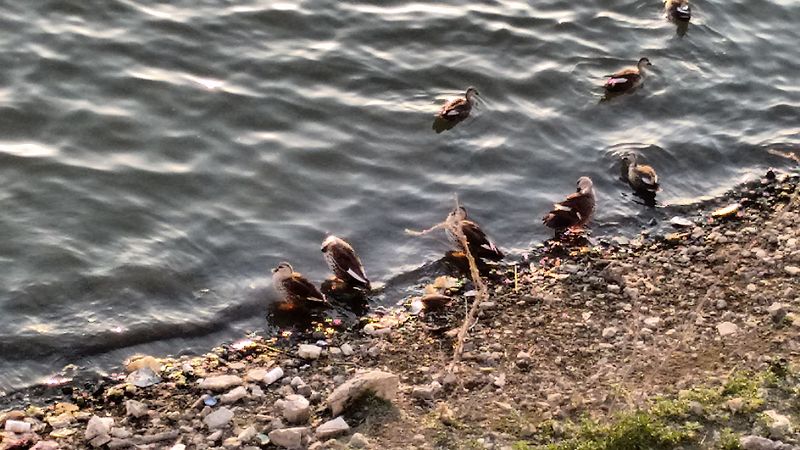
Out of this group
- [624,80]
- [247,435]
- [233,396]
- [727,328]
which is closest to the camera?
[247,435]

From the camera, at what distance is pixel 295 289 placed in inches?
314

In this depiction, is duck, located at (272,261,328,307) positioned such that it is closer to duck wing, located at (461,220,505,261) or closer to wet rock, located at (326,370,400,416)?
duck wing, located at (461,220,505,261)

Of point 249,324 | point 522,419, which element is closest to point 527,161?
point 249,324

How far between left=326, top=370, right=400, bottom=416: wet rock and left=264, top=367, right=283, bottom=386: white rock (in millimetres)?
677

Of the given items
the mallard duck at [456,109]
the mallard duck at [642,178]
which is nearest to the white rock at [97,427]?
the mallard duck at [456,109]

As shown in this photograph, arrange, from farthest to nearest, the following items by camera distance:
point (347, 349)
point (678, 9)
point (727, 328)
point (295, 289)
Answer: point (678, 9), point (295, 289), point (347, 349), point (727, 328)

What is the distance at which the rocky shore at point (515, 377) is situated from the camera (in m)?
5.84

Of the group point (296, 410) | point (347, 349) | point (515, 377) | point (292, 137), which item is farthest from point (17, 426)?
point (292, 137)

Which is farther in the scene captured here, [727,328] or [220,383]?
[727,328]

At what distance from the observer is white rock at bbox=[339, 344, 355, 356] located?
7455mm

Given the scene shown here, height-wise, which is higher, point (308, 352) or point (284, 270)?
point (284, 270)

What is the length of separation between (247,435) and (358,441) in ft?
2.48

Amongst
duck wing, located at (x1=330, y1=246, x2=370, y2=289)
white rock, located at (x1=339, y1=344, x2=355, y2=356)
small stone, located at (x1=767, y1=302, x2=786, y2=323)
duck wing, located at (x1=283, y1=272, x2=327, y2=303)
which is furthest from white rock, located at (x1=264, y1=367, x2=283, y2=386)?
small stone, located at (x1=767, y1=302, x2=786, y2=323)

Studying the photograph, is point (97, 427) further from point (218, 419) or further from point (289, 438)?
point (289, 438)
